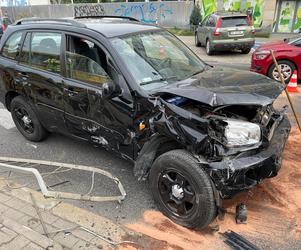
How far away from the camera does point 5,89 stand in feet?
16.8

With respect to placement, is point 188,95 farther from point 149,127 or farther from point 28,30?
point 28,30

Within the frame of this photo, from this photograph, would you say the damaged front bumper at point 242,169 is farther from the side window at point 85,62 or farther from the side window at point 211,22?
the side window at point 211,22

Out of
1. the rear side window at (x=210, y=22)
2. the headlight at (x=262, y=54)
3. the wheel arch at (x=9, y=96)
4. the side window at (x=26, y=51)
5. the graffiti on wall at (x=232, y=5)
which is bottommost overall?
the wheel arch at (x=9, y=96)

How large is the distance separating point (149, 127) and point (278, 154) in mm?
1296

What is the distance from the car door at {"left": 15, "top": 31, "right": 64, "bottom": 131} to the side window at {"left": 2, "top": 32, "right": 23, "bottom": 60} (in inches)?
6.5

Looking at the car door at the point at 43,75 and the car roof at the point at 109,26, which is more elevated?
the car roof at the point at 109,26

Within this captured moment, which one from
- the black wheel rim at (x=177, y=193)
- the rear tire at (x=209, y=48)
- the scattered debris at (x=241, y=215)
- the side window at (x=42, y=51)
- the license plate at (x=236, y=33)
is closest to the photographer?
the black wheel rim at (x=177, y=193)

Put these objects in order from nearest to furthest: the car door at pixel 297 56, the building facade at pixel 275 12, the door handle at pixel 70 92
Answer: the door handle at pixel 70 92 → the car door at pixel 297 56 → the building facade at pixel 275 12

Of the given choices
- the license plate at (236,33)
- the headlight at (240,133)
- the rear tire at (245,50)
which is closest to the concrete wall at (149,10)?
the rear tire at (245,50)

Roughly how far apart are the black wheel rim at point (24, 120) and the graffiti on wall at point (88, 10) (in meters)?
24.4

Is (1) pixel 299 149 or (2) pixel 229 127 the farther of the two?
(1) pixel 299 149

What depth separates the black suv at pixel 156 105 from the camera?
288 cm

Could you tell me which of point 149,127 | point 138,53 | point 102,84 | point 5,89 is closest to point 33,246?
point 149,127

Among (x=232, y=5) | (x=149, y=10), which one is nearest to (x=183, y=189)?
(x=232, y=5)
